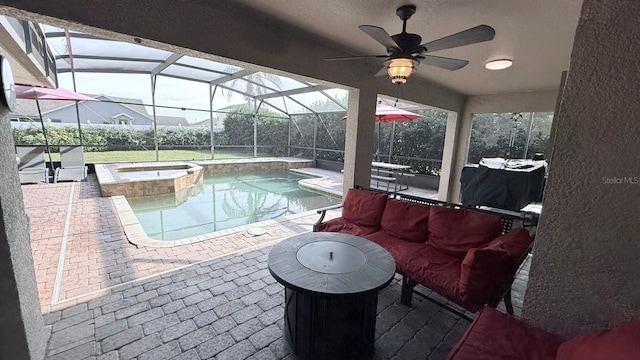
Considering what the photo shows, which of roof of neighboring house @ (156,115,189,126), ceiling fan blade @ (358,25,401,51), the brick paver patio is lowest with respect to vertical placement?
the brick paver patio

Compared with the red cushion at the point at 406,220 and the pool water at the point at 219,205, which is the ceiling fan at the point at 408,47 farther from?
the pool water at the point at 219,205

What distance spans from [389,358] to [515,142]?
6.87 meters

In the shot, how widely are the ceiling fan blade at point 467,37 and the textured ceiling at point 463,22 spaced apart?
13.0 inches

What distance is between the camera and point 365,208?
3.03 metres

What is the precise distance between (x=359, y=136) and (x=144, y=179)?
5553 millimetres

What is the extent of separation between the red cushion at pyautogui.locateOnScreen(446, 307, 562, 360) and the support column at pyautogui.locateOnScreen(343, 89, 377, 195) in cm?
253

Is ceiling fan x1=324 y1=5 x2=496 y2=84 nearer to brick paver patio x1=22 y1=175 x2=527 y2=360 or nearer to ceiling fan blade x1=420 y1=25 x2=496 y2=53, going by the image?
ceiling fan blade x1=420 y1=25 x2=496 y2=53

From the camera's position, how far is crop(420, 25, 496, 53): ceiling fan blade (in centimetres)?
175

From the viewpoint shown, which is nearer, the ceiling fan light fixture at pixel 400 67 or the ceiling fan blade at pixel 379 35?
the ceiling fan blade at pixel 379 35

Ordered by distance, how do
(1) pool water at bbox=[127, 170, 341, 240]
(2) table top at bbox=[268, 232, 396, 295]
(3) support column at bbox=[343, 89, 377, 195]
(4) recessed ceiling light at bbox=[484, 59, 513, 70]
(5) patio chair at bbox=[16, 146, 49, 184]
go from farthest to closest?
(5) patio chair at bbox=[16, 146, 49, 184]
(1) pool water at bbox=[127, 170, 341, 240]
(3) support column at bbox=[343, 89, 377, 195]
(4) recessed ceiling light at bbox=[484, 59, 513, 70]
(2) table top at bbox=[268, 232, 396, 295]

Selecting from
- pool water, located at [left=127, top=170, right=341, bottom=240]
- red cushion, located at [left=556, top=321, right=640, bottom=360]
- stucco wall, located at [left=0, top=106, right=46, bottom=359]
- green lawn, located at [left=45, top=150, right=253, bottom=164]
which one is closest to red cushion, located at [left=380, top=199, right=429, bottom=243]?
red cushion, located at [left=556, top=321, right=640, bottom=360]

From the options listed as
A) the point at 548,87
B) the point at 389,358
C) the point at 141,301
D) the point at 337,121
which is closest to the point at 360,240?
the point at 389,358

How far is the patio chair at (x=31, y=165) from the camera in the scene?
5887 mm

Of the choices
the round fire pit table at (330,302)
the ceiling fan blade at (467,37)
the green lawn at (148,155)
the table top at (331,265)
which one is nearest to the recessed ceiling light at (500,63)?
the ceiling fan blade at (467,37)
